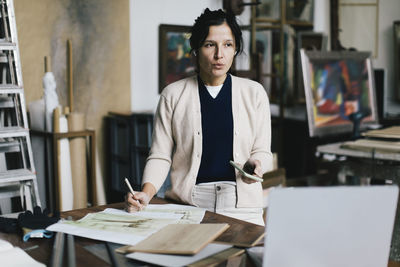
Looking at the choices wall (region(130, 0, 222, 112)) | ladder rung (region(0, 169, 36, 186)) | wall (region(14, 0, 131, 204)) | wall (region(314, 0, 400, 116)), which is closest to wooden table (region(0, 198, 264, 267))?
ladder rung (region(0, 169, 36, 186))

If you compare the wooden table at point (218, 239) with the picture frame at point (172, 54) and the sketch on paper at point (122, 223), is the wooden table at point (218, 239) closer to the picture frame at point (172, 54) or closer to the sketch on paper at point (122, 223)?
the sketch on paper at point (122, 223)

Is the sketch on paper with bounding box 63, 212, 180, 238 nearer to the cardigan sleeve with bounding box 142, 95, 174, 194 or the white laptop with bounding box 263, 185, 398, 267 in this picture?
the cardigan sleeve with bounding box 142, 95, 174, 194

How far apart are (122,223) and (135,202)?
0.45 ft

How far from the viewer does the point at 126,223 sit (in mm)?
1448

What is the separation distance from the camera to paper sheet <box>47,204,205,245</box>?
1336 millimetres

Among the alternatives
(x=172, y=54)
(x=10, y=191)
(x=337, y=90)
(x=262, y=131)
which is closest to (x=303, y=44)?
(x=337, y=90)

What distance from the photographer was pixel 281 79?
5418mm

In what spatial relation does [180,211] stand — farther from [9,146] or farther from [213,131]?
Answer: [9,146]

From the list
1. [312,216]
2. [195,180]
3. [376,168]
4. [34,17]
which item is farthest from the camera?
[34,17]

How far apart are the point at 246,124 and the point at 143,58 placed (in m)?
2.65

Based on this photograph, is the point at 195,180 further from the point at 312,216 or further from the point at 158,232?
the point at 312,216

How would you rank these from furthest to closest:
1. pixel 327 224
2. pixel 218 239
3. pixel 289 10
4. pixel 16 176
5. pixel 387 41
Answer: pixel 387 41, pixel 289 10, pixel 16 176, pixel 218 239, pixel 327 224

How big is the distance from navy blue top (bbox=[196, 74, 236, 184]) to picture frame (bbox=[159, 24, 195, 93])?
2595 millimetres

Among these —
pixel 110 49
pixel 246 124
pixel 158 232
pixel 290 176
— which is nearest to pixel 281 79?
pixel 290 176
